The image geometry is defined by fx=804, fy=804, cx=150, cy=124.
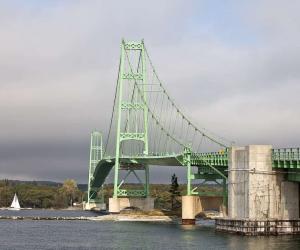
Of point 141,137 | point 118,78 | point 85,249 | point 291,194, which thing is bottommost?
point 85,249

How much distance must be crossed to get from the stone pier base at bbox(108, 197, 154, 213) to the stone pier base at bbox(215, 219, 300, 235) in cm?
5457

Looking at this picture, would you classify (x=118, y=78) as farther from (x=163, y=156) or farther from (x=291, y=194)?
(x=291, y=194)

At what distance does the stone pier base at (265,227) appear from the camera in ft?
309

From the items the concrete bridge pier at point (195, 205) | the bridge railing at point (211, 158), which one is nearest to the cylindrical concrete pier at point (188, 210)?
the concrete bridge pier at point (195, 205)

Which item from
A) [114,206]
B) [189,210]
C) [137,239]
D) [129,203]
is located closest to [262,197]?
Answer: [137,239]

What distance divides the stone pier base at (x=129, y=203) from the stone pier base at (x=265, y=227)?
54566mm

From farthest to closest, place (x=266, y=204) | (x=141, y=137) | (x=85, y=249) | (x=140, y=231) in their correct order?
(x=141, y=137)
(x=140, y=231)
(x=266, y=204)
(x=85, y=249)

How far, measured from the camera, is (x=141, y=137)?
5989 inches

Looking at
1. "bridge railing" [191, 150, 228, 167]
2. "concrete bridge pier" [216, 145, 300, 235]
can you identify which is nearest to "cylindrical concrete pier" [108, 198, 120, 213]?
"bridge railing" [191, 150, 228, 167]

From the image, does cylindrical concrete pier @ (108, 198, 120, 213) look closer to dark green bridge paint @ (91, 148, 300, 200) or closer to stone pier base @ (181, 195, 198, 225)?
dark green bridge paint @ (91, 148, 300, 200)

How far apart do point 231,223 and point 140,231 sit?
12883 mm

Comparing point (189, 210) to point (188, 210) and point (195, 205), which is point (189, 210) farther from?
point (195, 205)

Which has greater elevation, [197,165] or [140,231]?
[197,165]

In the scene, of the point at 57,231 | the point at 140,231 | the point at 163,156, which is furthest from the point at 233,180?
the point at 163,156
